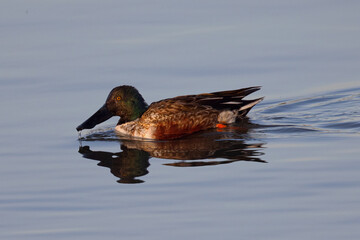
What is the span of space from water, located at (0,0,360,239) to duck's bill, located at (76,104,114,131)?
19 centimetres

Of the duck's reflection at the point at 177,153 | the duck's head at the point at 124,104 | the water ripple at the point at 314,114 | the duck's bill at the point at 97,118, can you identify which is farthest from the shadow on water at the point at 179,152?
the water ripple at the point at 314,114

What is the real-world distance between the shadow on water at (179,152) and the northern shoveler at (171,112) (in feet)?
0.75

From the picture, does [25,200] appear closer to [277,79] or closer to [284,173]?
[284,173]

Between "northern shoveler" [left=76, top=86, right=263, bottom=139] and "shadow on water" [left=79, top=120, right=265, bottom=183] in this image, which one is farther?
"northern shoveler" [left=76, top=86, right=263, bottom=139]

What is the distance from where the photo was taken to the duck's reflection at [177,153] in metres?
10.1

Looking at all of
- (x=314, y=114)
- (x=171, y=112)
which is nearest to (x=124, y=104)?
(x=171, y=112)

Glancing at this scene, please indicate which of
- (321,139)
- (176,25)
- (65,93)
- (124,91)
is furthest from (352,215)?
(176,25)

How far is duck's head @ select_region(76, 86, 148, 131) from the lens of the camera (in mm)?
12703

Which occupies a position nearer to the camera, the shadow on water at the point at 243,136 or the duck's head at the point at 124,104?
the shadow on water at the point at 243,136

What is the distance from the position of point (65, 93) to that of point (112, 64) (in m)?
1.59

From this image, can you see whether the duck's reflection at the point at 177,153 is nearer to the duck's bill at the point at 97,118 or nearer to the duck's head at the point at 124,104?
the duck's bill at the point at 97,118

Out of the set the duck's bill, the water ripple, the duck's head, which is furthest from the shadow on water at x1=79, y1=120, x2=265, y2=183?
the water ripple

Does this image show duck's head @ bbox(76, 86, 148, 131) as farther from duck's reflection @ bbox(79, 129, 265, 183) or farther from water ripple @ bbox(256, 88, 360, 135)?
water ripple @ bbox(256, 88, 360, 135)

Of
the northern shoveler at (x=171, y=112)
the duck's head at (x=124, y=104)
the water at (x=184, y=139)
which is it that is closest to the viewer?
the water at (x=184, y=139)
